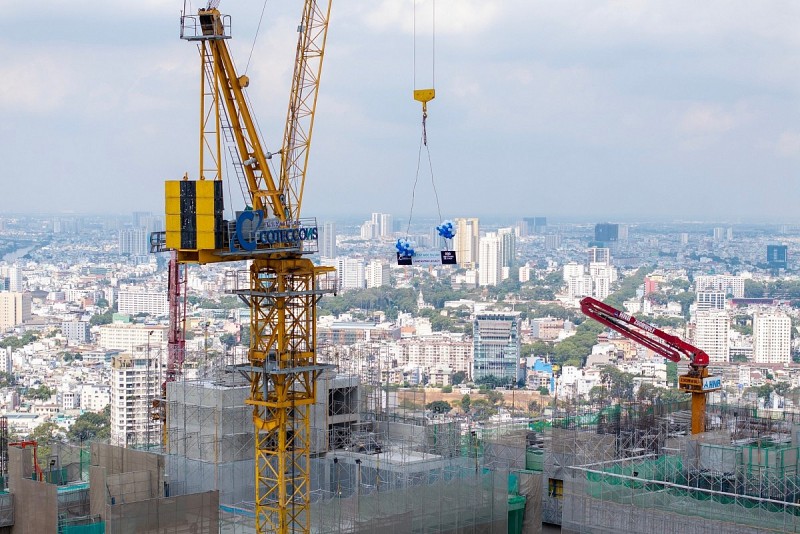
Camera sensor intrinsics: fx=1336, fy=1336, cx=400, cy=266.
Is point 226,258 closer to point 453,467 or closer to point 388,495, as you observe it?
point 388,495

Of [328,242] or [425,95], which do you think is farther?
[328,242]

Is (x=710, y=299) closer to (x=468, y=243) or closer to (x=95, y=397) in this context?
(x=468, y=243)

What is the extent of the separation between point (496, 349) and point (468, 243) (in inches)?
2333

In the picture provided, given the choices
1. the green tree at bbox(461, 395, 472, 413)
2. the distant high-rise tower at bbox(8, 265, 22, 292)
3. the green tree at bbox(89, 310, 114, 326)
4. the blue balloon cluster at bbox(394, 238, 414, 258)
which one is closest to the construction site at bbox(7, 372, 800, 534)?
the blue balloon cluster at bbox(394, 238, 414, 258)

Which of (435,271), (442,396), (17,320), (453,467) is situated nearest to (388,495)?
(453,467)

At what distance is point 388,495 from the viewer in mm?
26516

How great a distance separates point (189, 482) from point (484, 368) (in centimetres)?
9932

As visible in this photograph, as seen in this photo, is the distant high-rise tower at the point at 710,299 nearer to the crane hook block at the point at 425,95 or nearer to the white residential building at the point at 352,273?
the white residential building at the point at 352,273

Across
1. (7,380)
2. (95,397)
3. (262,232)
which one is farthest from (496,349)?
(262,232)

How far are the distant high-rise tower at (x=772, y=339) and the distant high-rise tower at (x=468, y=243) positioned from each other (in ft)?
179

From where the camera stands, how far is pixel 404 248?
115 ft

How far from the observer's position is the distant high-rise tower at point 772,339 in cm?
13250

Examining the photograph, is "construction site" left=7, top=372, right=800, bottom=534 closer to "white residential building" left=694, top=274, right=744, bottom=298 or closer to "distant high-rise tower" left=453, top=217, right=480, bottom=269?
"white residential building" left=694, top=274, right=744, bottom=298

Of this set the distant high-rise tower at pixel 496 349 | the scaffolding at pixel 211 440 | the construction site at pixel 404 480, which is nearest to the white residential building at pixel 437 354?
the distant high-rise tower at pixel 496 349
